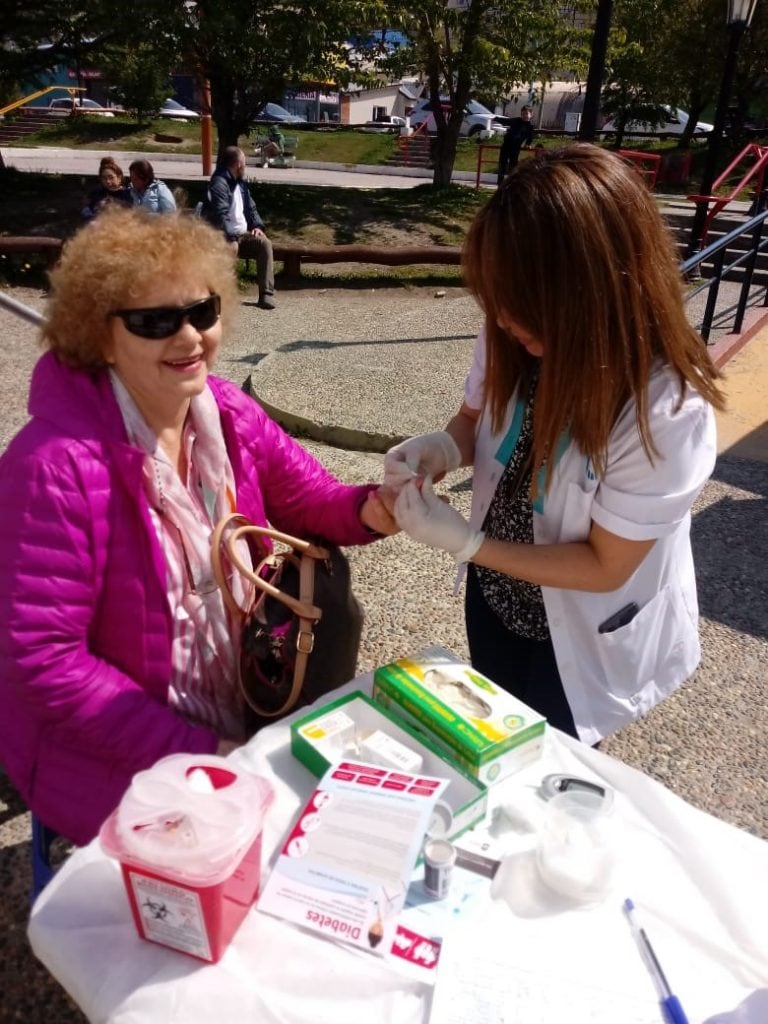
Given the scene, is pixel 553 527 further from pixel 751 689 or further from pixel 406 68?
pixel 406 68

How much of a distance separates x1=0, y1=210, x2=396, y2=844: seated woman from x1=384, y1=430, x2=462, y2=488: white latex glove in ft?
1.30

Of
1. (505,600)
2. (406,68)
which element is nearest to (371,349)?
(505,600)

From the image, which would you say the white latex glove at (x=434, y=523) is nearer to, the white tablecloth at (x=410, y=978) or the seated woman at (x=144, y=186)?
the white tablecloth at (x=410, y=978)

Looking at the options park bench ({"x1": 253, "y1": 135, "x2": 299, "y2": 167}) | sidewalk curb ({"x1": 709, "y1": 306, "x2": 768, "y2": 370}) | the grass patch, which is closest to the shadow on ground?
sidewalk curb ({"x1": 709, "y1": 306, "x2": 768, "y2": 370})

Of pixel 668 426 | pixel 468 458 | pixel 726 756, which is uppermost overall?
pixel 668 426

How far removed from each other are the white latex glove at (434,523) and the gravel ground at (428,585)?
2.61ft

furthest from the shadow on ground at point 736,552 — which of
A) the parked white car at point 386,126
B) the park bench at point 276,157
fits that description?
the parked white car at point 386,126

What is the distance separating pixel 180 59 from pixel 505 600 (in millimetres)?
13431

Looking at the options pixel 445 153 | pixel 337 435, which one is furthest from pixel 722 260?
pixel 445 153

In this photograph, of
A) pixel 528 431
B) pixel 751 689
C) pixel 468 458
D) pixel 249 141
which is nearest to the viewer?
pixel 528 431

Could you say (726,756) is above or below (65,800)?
below

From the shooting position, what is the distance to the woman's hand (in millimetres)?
2033

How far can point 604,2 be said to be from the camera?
7117 millimetres

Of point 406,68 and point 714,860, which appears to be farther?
point 406,68
